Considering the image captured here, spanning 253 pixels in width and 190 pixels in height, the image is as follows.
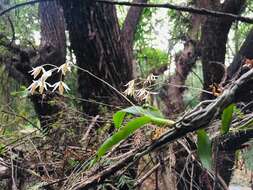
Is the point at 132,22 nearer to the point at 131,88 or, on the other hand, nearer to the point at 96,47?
the point at 96,47

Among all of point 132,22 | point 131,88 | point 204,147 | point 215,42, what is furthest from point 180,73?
point 204,147

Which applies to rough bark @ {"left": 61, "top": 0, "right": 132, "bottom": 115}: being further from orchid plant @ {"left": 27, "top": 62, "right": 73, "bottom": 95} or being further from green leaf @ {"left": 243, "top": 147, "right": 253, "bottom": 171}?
green leaf @ {"left": 243, "top": 147, "right": 253, "bottom": 171}

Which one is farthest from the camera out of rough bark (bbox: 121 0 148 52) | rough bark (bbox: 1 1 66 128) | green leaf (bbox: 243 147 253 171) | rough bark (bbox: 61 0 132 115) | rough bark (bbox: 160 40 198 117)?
rough bark (bbox: 160 40 198 117)

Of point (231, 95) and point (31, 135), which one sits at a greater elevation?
point (231, 95)

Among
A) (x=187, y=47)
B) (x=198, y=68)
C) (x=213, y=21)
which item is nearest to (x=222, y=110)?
(x=213, y=21)

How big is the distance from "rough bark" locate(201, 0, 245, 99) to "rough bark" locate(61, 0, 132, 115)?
20.2 inches

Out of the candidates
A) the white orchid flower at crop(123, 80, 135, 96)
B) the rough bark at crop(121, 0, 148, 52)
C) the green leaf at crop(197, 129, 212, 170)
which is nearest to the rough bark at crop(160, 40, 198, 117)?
the rough bark at crop(121, 0, 148, 52)

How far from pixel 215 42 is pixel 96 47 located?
0.75m

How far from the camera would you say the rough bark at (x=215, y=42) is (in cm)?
251

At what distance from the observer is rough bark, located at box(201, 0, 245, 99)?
99.0 inches

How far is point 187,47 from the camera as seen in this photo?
4008 millimetres

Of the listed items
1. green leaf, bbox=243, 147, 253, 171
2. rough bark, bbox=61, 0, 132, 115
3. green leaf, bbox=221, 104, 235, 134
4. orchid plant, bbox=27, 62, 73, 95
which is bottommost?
green leaf, bbox=243, 147, 253, 171

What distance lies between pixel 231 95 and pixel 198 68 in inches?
149

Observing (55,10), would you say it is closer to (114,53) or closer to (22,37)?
(22,37)
